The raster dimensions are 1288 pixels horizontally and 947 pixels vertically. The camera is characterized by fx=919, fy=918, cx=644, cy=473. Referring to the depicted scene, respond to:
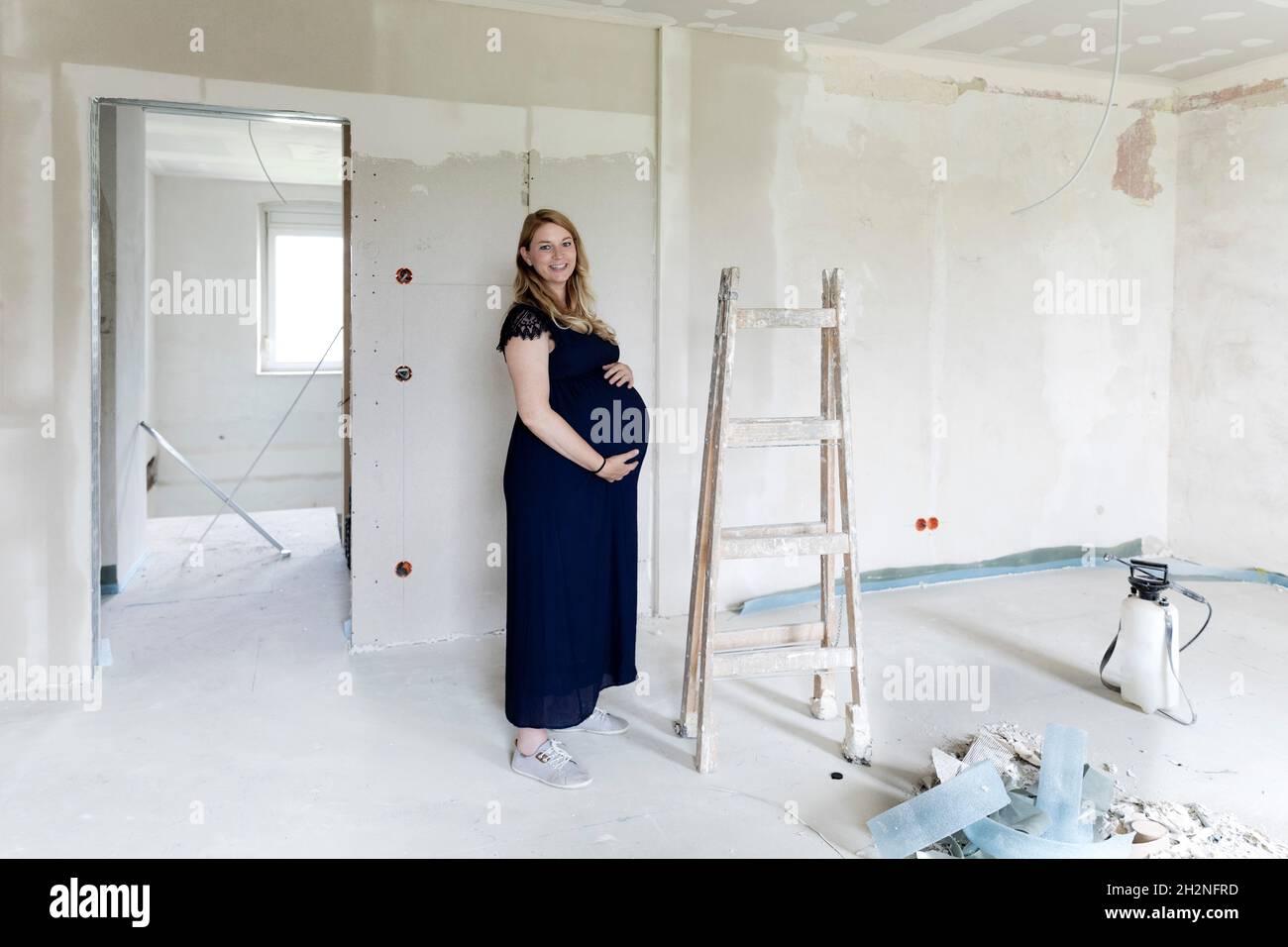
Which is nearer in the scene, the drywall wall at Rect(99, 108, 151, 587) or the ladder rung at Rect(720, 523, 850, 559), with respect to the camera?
the ladder rung at Rect(720, 523, 850, 559)

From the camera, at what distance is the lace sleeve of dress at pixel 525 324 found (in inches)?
90.2

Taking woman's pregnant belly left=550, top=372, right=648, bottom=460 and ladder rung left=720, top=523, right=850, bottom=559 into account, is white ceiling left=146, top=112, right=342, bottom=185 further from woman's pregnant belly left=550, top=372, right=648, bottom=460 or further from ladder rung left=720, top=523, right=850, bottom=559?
ladder rung left=720, top=523, right=850, bottom=559

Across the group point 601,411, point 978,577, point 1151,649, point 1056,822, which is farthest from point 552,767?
point 978,577

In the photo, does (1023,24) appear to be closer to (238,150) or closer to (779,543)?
(779,543)

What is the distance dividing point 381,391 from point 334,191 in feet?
16.1

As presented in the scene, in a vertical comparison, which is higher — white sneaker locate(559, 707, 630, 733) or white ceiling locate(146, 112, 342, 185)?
white ceiling locate(146, 112, 342, 185)

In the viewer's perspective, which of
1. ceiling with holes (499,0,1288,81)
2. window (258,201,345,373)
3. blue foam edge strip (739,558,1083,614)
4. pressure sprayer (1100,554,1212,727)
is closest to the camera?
pressure sprayer (1100,554,1212,727)

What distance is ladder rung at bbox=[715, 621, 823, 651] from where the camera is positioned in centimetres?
264

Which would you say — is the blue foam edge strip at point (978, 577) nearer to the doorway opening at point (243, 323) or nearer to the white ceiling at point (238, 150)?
the doorway opening at point (243, 323)

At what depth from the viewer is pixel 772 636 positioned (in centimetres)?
269

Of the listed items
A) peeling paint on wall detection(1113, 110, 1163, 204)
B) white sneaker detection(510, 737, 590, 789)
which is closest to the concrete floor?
white sneaker detection(510, 737, 590, 789)

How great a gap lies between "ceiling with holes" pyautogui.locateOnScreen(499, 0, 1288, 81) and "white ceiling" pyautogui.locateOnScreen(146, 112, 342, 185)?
2.66 m

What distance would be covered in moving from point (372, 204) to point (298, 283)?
4.75 m

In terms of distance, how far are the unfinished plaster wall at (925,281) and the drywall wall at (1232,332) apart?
0.39ft
